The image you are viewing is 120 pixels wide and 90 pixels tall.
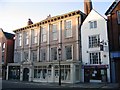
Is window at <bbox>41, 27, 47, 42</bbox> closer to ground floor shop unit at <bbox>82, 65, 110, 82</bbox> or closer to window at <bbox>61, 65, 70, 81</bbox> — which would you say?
window at <bbox>61, 65, 70, 81</bbox>

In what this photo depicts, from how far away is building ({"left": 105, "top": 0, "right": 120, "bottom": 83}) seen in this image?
26125 mm

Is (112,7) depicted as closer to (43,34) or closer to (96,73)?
(96,73)

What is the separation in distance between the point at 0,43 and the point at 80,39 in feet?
75.7

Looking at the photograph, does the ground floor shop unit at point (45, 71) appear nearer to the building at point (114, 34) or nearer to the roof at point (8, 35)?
the building at point (114, 34)

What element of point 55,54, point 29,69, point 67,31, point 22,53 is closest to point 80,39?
point 67,31

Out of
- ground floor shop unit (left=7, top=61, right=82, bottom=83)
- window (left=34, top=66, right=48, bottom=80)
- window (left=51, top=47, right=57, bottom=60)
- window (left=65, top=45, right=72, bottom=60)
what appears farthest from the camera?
window (left=51, top=47, right=57, bottom=60)

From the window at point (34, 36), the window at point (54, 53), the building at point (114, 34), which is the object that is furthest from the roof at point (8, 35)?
the building at point (114, 34)

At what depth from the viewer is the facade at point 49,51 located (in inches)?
1181

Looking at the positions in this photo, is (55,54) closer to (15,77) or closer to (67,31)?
(67,31)

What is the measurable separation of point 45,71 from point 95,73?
9126 mm

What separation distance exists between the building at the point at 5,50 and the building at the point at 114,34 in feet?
80.3

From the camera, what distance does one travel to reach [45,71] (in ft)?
107

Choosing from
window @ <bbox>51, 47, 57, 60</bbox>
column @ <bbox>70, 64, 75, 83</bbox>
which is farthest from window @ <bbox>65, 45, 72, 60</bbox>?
column @ <bbox>70, 64, 75, 83</bbox>

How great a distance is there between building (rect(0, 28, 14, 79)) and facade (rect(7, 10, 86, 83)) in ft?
8.62
